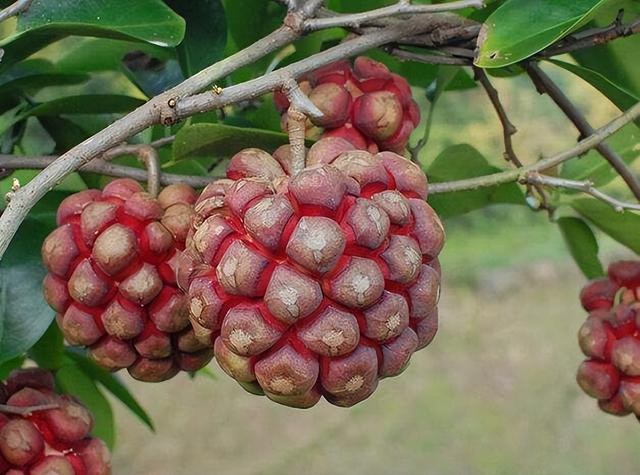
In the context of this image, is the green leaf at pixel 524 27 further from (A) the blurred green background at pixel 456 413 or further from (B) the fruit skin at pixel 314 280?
(A) the blurred green background at pixel 456 413

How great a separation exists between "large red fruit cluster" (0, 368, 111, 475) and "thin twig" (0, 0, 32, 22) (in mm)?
377

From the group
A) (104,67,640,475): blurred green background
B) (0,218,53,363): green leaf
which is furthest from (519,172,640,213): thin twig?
(104,67,640,475): blurred green background

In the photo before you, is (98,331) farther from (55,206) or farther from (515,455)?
(515,455)

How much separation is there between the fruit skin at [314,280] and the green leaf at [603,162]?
72 centimetres

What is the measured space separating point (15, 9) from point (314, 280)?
0.37 meters

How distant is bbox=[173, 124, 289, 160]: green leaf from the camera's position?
0.99 metres

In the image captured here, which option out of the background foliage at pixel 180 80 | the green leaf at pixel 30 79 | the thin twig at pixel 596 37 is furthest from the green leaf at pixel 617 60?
the green leaf at pixel 30 79

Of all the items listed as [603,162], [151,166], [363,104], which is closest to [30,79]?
[151,166]

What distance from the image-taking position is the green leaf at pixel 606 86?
1.12 meters

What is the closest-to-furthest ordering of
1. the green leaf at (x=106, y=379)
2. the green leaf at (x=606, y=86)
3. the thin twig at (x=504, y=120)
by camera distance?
the green leaf at (x=606, y=86)
the thin twig at (x=504, y=120)
the green leaf at (x=106, y=379)

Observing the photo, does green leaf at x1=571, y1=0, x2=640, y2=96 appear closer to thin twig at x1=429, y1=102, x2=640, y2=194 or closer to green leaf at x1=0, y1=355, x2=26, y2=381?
thin twig at x1=429, y1=102, x2=640, y2=194

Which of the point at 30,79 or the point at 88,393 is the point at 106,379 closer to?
the point at 88,393

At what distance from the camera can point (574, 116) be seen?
1.24 meters

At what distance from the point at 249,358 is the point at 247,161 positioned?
0.60ft
